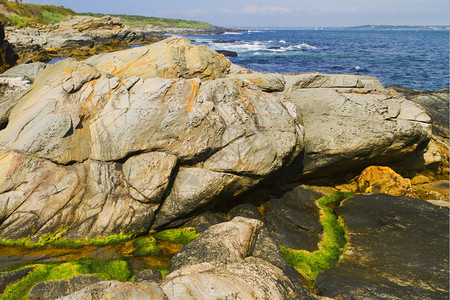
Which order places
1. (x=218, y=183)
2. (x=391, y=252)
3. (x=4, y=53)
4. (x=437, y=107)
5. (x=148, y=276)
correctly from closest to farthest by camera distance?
(x=148, y=276), (x=391, y=252), (x=218, y=183), (x=437, y=107), (x=4, y=53)

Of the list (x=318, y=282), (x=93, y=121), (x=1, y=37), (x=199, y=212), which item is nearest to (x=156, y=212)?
(x=199, y=212)

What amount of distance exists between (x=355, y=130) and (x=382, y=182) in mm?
3092

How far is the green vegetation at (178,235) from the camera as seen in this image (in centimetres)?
1077

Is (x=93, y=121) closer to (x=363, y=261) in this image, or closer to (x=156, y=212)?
(x=156, y=212)

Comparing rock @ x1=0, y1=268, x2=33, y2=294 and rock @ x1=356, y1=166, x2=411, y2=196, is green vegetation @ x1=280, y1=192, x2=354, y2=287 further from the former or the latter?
rock @ x1=0, y1=268, x2=33, y2=294

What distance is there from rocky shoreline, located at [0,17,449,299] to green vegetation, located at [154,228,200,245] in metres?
0.27

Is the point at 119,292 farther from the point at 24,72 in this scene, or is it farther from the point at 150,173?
the point at 24,72

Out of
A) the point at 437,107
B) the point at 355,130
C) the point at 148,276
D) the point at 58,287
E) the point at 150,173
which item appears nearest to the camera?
the point at 58,287

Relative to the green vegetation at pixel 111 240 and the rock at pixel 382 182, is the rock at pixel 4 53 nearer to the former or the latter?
the green vegetation at pixel 111 240

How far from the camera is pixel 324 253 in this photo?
1047 centimetres

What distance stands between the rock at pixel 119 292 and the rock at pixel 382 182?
40.3 feet

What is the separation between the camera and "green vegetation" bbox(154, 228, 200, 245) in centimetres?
1077

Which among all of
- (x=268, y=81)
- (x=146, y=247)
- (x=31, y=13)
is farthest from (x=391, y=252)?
(x=31, y=13)

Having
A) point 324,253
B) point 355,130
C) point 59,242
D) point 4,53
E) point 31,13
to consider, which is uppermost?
point 31,13
